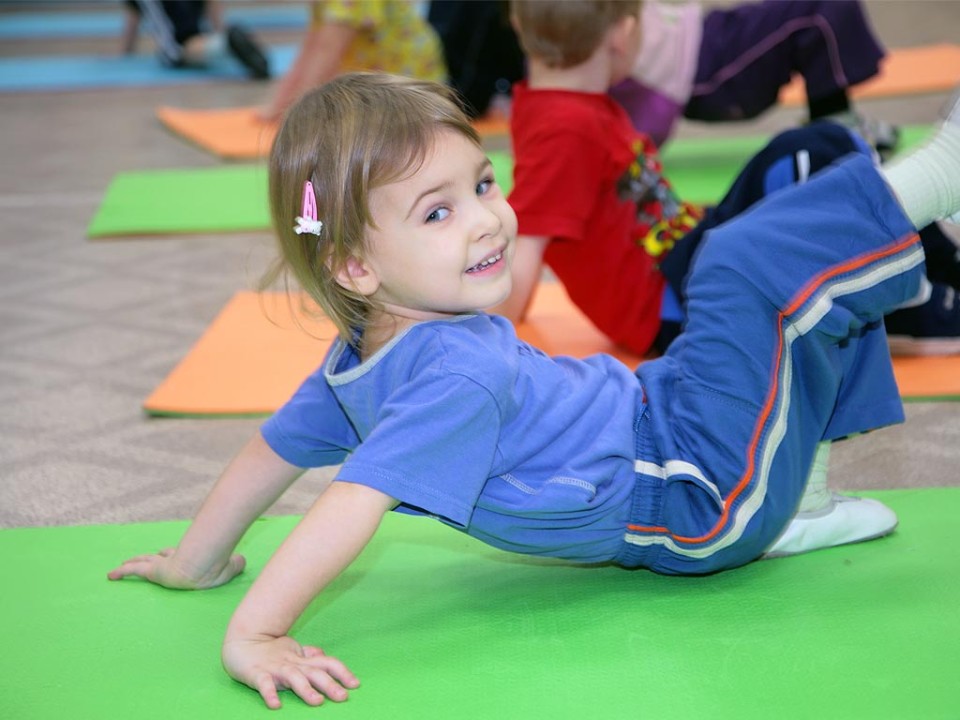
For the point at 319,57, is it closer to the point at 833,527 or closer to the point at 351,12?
the point at 351,12

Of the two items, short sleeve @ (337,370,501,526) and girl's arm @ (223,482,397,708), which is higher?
short sleeve @ (337,370,501,526)

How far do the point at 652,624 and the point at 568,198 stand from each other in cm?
83

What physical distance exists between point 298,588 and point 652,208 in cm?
108

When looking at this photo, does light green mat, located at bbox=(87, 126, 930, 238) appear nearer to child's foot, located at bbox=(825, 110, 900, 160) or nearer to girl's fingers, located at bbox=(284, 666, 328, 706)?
child's foot, located at bbox=(825, 110, 900, 160)

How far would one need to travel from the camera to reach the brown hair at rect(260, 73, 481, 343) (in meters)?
1.09

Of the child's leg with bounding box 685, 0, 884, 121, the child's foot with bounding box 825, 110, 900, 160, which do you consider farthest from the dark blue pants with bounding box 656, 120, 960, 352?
the child's leg with bounding box 685, 0, 884, 121

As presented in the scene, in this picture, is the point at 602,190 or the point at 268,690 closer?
the point at 268,690

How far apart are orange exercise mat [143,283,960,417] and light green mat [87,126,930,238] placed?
645 millimetres

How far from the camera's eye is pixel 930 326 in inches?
72.5

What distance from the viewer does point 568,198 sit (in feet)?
5.94

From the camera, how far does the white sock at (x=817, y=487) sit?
1.29 meters

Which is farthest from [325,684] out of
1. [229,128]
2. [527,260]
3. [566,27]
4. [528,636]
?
[229,128]

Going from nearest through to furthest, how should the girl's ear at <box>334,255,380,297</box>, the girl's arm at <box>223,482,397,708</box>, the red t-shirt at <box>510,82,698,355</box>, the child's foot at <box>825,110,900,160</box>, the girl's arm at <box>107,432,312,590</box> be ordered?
the girl's arm at <box>223,482,397,708</box> → the girl's ear at <box>334,255,380,297</box> → the girl's arm at <box>107,432,312,590</box> → the red t-shirt at <box>510,82,698,355</box> → the child's foot at <box>825,110,900,160</box>

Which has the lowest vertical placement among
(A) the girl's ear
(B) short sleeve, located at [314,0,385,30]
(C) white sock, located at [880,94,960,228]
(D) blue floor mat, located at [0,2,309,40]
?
(D) blue floor mat, located at [0,2,309,40]
